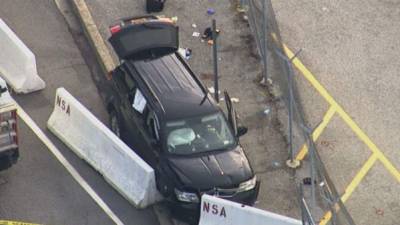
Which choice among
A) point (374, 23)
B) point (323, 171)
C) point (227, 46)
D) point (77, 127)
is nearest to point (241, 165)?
point (323, 171)

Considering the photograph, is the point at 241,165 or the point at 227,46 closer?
the point at 241,165

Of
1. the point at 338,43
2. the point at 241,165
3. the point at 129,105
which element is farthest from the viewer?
the point at 338,43

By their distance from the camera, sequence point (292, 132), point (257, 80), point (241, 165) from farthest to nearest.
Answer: point (257, 80), point (292, 132), point (241, 165)

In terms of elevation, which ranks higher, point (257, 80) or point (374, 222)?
point (257, 80)

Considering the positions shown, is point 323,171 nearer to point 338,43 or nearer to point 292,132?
point 292,132

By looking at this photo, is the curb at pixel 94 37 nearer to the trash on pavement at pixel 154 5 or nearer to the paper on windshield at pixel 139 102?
the trash on pavement at pixel 154 5

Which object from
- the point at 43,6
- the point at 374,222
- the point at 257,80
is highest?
the point at 43,6
